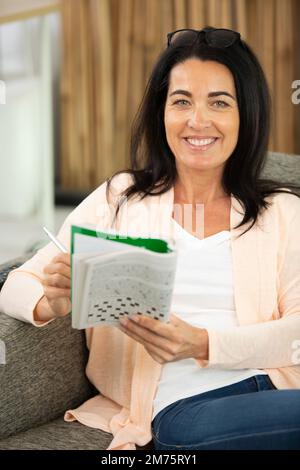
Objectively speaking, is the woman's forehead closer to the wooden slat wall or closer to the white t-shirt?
the white t-shirt

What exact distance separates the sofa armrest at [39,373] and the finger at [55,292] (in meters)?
0.12

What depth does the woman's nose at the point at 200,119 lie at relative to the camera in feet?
4.98

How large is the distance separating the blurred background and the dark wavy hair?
1.39 metres

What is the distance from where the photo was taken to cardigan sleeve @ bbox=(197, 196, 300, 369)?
4.68 ft

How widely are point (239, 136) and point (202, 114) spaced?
12 cm

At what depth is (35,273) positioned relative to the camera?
154cm

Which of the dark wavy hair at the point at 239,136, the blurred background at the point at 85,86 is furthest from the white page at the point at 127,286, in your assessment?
the blurred background at the point at 85,86

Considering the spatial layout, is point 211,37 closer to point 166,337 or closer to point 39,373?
point 166,337

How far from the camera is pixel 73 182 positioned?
143 inches

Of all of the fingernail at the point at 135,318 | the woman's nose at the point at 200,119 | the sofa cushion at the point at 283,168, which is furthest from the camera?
the sofa cushion at the point at 283,168

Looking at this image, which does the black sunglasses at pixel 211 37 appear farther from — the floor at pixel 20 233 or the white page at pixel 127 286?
the floor at pixel 20 233

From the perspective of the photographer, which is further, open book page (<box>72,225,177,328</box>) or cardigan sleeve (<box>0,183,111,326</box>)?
cardigan sleeve (<box>0,183,111,326</box>)

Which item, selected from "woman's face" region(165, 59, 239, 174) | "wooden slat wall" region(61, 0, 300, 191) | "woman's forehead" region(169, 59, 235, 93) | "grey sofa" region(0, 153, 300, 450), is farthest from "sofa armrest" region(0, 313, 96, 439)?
"wooden slat wall" region(61, 0, 300, 191)

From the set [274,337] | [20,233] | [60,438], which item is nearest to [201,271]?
[274,337]
